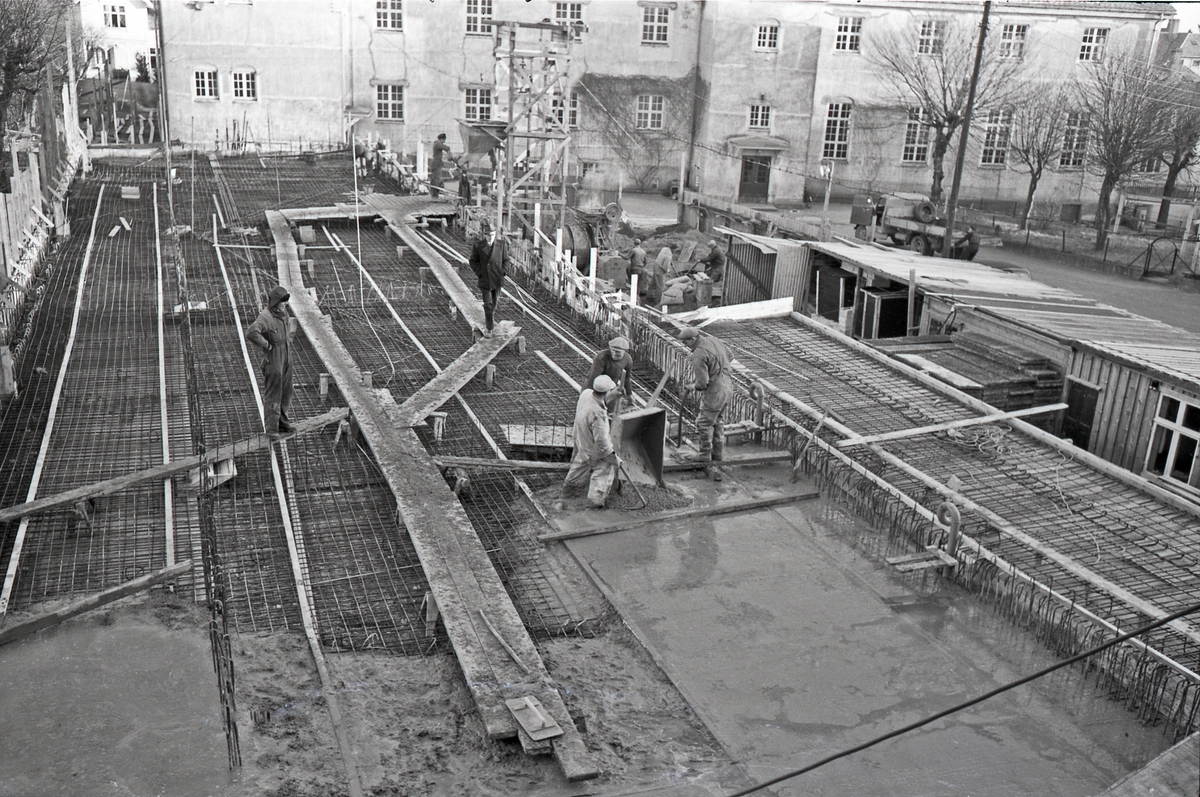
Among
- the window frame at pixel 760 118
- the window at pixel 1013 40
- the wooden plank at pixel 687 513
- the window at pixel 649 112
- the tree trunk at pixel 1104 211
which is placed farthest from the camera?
the window at pixel 649 112

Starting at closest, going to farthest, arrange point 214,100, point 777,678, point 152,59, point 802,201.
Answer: point 777,678
point 214,100
point 802,201
point 152,59

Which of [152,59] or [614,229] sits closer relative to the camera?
[614,229]

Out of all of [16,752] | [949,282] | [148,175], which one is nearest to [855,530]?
[16,752]

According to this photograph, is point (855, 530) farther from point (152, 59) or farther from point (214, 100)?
point (152, 59)

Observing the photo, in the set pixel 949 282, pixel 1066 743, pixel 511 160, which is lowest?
pixel 1066 743

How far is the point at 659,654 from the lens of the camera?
798cm

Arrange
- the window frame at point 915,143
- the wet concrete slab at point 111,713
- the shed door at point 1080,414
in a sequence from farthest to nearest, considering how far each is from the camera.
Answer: the window frame at point 915,143, the shed door at point 1080,414, the wet concrete slab at point 111,713

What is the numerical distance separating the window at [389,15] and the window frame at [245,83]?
19.1ft

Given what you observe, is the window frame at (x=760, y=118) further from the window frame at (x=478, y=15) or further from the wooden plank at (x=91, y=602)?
the wooden plank at (x=91, y=602)

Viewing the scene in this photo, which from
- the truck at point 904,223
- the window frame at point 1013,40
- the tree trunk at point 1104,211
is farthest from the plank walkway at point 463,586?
the window frame at point 1013,40

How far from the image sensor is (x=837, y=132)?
44.2 meters

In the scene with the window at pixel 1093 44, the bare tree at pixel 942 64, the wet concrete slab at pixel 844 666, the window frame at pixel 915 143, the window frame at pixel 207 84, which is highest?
the window at pixel 1093 44

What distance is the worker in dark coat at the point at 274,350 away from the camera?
33.4 feet

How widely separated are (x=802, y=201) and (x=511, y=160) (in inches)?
987
